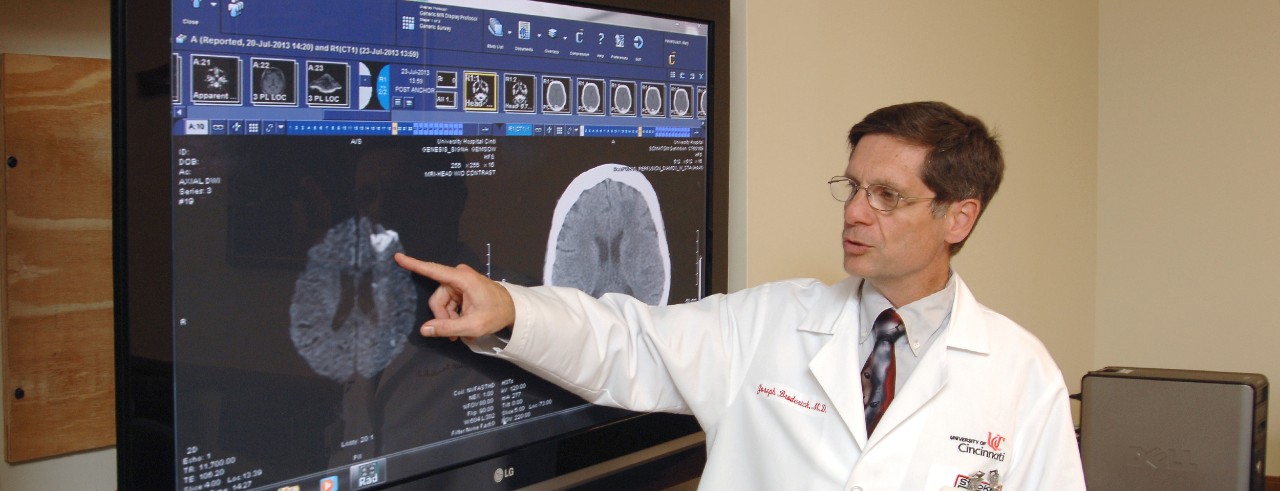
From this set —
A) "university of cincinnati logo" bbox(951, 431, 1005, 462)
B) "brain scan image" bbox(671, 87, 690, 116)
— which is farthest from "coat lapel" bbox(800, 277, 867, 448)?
"brain scan image" bbox(671, 87, 690, 116)

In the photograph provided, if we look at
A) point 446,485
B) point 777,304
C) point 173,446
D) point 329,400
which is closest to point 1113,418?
point 777,304

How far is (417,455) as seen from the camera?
1.43 metres

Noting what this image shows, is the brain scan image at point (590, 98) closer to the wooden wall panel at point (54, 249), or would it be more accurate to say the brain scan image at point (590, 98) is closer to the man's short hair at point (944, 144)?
the man's short hair at point (944, 144)

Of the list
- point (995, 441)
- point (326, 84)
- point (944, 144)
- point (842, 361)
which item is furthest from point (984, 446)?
point (326, 84)

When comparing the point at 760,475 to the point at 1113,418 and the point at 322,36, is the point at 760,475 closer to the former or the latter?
the point at 322,36

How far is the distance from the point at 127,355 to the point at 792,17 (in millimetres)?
1476

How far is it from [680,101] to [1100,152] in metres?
2.33

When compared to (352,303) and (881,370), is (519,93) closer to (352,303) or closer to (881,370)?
(352,303)

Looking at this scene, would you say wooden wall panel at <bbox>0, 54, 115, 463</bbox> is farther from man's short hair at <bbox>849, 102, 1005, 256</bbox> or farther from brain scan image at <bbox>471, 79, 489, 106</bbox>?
man's short hair at <bbox>849, 102, 1005, 256</bbox>

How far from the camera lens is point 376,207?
135 centimetres

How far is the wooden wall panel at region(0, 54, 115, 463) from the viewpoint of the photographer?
5.77 feet

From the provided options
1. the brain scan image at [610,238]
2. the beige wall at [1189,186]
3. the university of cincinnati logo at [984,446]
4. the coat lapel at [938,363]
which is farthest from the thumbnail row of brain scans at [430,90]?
the beige wall at [1189,186]

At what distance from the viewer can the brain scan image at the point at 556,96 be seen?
5.17 feet

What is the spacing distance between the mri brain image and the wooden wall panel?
2.46ft
